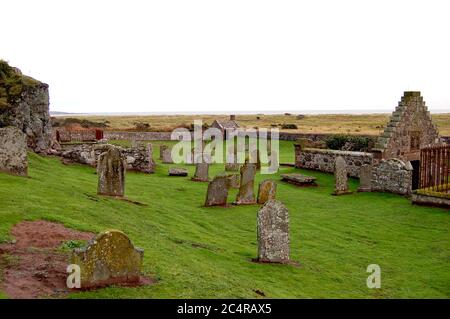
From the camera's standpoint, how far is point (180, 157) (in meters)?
→ 40.5

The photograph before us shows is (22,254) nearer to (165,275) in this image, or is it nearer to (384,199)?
(165,275)

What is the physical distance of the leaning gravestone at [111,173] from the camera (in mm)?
18875

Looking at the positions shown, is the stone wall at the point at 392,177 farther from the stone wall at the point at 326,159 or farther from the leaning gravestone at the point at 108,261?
the leaning gravestone at the point at 108,261

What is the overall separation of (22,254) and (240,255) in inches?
242

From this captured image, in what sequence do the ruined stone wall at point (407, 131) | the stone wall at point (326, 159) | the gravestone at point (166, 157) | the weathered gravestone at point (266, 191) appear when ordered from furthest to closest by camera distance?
the gravestone at point (166, 157), the stone wall at point (326, 159), the ruined stone wall at point (407, 131), the weathered gravestone at point (266, 191)

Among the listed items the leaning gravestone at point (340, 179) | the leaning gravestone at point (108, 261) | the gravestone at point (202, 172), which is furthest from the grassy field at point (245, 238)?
the gravestone at point (202, 172)

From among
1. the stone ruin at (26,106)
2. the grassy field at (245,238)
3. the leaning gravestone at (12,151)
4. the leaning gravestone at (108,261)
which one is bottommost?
the grassy field at (245,238)

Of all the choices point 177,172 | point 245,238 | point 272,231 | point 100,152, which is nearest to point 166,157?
point 100,152

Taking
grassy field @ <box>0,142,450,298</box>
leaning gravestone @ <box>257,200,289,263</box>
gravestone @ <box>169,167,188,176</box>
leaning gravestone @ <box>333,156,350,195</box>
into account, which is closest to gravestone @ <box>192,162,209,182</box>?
gravestone @ <box>169,167,188,176</box>

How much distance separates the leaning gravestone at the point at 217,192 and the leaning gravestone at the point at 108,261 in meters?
11.9

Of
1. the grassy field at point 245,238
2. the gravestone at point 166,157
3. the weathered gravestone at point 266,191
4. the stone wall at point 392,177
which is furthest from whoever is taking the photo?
the gravestone at point 166,157

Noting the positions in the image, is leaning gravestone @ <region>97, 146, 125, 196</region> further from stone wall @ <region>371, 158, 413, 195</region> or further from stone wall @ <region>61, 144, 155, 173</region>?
stone wall @ <region>371, 158, 413, 195</region>

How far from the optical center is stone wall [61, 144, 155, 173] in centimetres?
3095
